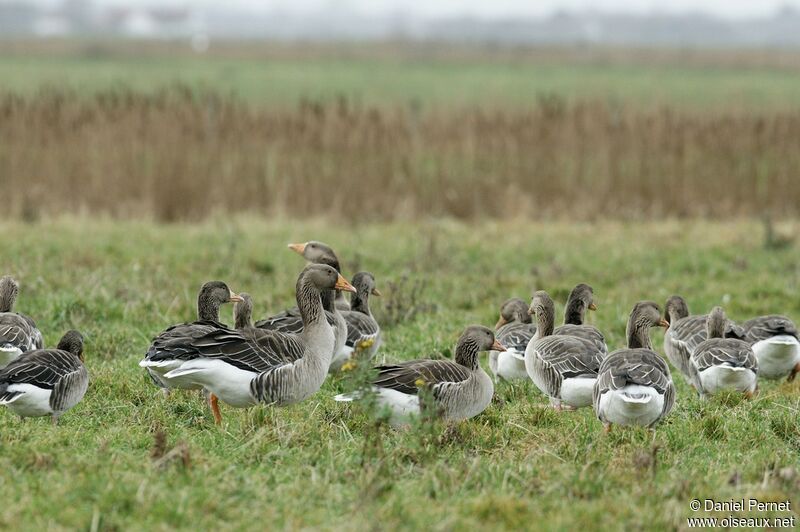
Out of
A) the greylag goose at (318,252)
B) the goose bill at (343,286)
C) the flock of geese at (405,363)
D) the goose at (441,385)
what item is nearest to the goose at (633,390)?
the flock of geese at (405,363)

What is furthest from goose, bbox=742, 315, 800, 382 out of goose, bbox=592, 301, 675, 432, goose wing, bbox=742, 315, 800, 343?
goose, bbox=592, 301, 675, 432

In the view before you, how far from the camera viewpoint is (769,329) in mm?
9406

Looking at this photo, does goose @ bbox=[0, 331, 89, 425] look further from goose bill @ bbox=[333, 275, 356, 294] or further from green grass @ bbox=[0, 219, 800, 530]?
goose bill @ bbox=[333, 275, 356, 294]

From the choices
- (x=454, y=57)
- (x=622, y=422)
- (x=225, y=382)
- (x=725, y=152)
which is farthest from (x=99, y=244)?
(x=454, y=57)

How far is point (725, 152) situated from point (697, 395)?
39.3 ft

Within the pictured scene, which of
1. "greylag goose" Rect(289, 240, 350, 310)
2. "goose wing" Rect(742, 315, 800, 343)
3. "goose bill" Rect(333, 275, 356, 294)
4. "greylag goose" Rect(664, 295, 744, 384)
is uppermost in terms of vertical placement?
"goose bill" Rect(333, 275, 356, 294)

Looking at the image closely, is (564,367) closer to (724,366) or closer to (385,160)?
(724,366)

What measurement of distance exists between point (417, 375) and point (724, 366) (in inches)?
110

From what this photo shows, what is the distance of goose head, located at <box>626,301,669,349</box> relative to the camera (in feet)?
29.6

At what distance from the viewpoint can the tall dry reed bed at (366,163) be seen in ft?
61.7

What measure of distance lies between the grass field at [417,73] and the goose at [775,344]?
23.0m

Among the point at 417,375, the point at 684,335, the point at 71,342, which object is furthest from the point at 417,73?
the point at 417,375

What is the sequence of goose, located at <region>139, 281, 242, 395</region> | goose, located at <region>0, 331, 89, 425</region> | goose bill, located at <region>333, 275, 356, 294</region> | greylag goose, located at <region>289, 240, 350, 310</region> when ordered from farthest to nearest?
greylag goose, located at <region>289, 240, 350, 310</region> < goose bill, located at <region>333, 275, 356, 294</region> < goose, located at <region>139, 281, 242, 395</region> < goose, located at <region>0, 331, 89, 425</region>

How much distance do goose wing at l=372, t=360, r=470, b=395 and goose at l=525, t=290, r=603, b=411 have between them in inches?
34.3
